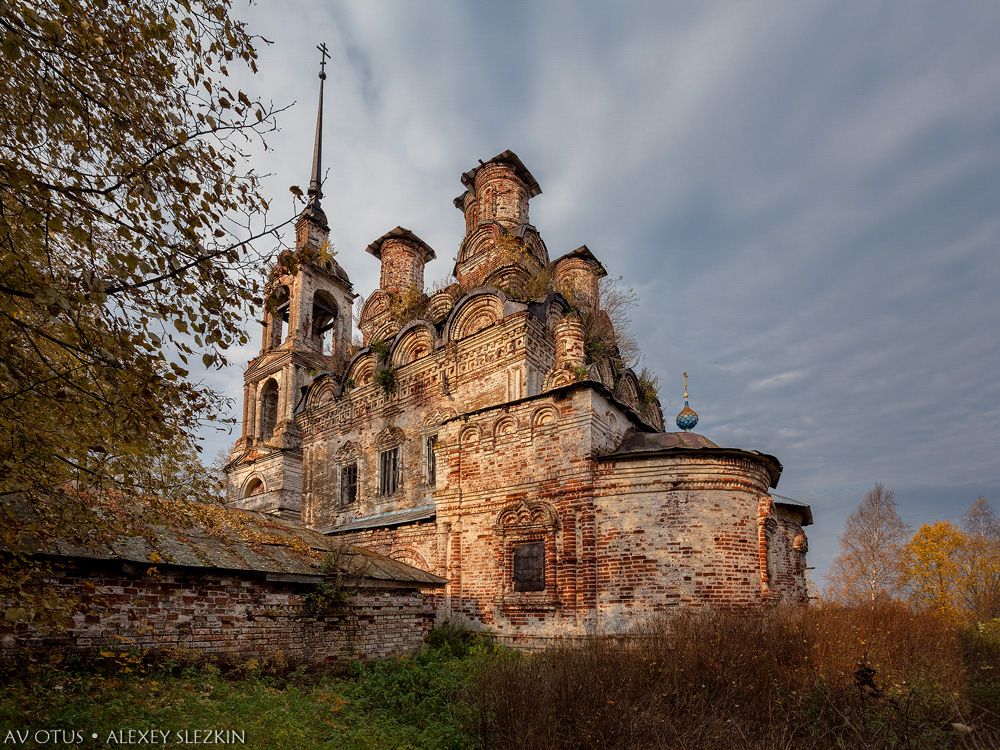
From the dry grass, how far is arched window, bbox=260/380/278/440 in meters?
19.6

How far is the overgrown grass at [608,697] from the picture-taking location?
17.1 ft

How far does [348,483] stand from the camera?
58.9 ft

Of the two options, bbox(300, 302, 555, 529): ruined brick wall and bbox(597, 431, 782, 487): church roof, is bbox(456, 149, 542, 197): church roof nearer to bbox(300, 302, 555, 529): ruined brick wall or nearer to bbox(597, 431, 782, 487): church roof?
bbox(300, 302, 555, 529): ruined brick wall

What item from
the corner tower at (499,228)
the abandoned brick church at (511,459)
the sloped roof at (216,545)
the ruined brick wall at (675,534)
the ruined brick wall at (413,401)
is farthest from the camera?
the corner tower at (499,228)

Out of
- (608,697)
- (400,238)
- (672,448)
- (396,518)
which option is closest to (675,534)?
(672,448)

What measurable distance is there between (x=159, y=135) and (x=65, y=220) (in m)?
0.90

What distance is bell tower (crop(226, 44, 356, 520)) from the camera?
2148 centimetres

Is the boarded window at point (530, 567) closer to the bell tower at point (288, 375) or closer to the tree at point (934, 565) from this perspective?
the bell tower at point (288, 375)

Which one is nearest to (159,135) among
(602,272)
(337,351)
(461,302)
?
(461,302)

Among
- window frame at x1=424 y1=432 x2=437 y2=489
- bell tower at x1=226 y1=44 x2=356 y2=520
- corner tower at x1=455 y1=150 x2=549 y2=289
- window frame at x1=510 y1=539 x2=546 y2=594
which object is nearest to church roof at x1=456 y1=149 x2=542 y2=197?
corner tower at x1=455 y1=150 x2=549 y2=289

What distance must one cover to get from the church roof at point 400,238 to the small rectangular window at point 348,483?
31.5ft

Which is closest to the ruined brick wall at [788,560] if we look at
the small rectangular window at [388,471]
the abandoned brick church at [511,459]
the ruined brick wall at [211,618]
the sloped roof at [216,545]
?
the abandoned brick church at [511,459]

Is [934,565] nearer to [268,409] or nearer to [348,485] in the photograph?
[348,485]

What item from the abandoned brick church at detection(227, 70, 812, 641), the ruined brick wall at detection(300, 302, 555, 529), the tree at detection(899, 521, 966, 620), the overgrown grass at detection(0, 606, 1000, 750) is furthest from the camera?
the tree at detection(899, 521, 966, 620)
